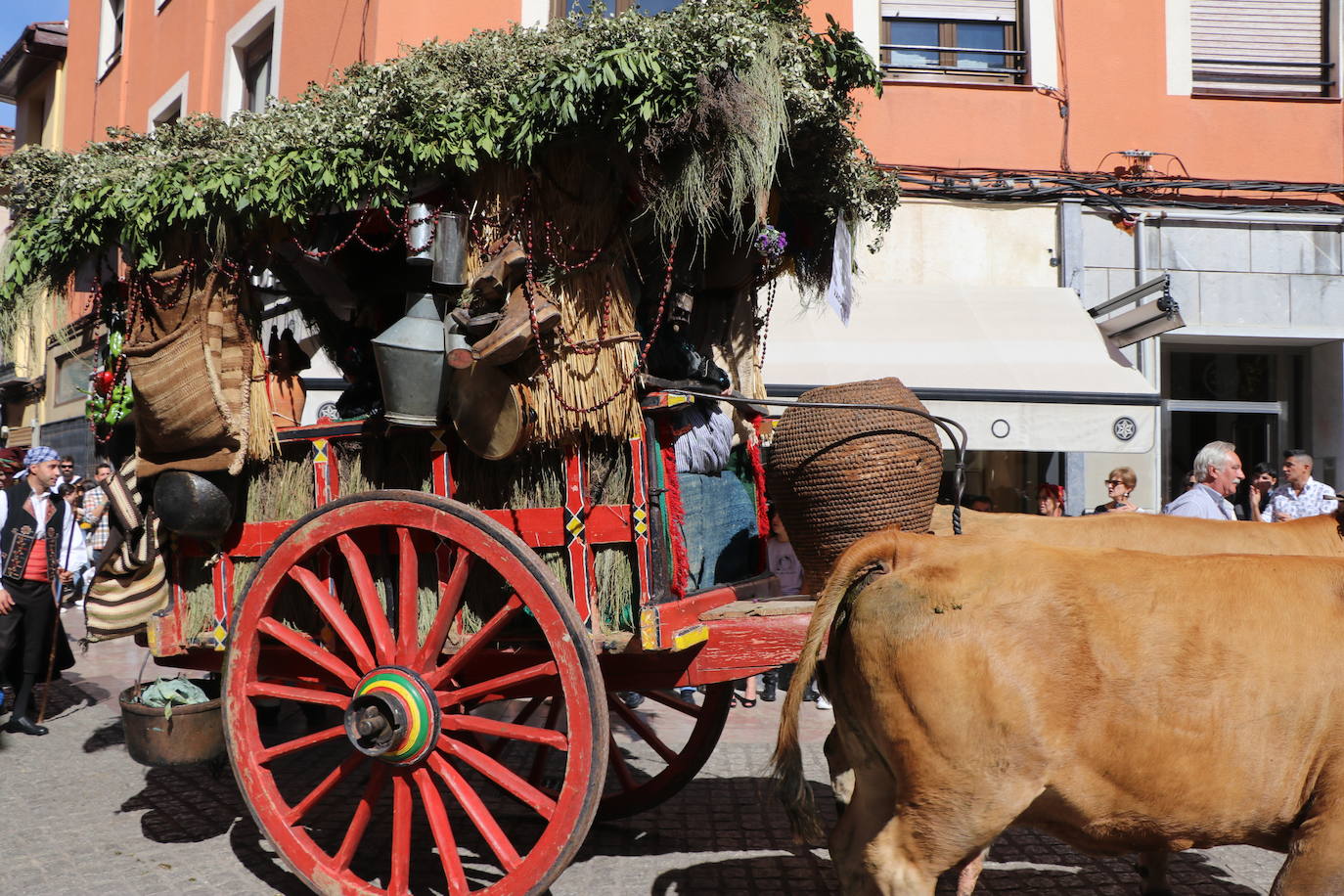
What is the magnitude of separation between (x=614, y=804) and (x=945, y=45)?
782 cm

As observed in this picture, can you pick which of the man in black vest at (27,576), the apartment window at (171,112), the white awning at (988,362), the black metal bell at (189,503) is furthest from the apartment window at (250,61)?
the black metal bell at (189,503)

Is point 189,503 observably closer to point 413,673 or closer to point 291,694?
point 291,694

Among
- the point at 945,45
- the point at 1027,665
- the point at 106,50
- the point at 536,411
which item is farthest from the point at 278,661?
the point at 106,50

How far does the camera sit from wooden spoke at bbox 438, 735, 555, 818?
3244 millimetres

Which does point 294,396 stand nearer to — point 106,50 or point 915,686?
point 915,686

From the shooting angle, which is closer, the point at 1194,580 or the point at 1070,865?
the point at 1194,580

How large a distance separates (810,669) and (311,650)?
1.73 m

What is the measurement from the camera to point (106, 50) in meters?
15.6

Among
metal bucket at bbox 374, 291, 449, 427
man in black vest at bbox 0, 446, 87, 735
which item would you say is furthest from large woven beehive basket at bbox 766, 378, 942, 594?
man in black vest at bbox 0, 446, 87, 735

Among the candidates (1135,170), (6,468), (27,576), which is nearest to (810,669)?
(27,576)

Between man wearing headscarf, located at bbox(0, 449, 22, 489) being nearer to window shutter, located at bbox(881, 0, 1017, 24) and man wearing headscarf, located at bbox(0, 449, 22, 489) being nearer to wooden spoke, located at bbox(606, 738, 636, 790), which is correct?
wooden spoke, located at bbox(606, 738, 636, 790)

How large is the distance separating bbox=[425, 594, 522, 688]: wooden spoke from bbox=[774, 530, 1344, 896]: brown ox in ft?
3.60

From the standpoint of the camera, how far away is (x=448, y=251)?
3584 mm

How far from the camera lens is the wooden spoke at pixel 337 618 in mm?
3533
